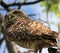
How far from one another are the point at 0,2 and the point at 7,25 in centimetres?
288

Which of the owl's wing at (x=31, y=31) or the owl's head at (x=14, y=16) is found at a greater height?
the owl's head at (x=14, y=16)

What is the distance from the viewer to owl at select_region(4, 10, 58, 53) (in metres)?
4.16

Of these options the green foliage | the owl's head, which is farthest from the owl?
the green foliage

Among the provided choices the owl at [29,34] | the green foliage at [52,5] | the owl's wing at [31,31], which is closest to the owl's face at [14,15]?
the owl at [29,34]

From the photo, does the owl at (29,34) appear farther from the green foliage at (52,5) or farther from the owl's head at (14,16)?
the green foliage at (52,5)

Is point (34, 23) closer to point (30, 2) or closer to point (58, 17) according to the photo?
point (58, 17)

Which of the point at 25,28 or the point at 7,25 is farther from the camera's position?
the point at 7,25

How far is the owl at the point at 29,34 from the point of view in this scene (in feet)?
13.7

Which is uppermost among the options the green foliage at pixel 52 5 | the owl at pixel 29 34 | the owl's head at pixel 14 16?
the green foliage at pixel 52 5

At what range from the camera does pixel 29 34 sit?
172 inches

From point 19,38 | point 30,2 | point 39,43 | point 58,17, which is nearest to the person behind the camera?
point 39,43

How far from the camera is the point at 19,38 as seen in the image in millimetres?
4523

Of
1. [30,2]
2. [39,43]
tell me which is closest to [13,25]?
[39,43]

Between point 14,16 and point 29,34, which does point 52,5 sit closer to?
point 14,16
